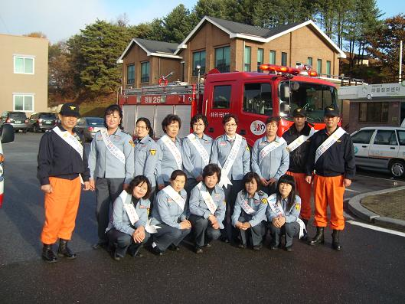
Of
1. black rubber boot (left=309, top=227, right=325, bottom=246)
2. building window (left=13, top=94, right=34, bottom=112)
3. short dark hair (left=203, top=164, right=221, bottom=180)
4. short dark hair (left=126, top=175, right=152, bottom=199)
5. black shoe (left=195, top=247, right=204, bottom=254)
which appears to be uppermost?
building window (left=13, top=94, right=34, bottom=112)

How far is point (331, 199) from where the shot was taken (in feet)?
17.8

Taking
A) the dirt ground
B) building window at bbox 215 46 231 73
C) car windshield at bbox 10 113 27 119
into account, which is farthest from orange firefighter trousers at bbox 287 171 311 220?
car windshield at bbox 10 113 27 119

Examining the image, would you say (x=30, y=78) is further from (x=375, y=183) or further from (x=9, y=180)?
(x=375, y=183)

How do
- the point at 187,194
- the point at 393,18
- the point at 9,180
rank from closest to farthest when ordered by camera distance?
the point at 187,194 < the point at 9,180 < the point at 393,18

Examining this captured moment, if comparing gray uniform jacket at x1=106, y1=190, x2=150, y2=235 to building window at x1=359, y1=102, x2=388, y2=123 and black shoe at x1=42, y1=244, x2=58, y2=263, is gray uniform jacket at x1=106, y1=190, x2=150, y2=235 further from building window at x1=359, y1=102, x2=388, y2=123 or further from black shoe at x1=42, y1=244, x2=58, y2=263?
building window at x1=359, y1=102, x2=388, y2=123

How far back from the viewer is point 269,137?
566cm

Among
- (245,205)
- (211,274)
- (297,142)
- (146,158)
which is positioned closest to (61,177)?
(146,158)

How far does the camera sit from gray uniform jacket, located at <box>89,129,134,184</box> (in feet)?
16.8

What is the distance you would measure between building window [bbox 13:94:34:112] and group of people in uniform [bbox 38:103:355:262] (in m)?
38.2

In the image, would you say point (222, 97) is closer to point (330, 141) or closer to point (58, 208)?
point (330, 141)

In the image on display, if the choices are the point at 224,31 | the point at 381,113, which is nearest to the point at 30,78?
the point at 224,31

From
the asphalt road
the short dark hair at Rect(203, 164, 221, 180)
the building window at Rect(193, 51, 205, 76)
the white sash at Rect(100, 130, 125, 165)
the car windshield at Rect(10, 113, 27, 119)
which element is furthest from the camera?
the building window at Rect(193, 51, 205, 76)

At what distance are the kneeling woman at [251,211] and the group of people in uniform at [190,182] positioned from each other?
0.04ft

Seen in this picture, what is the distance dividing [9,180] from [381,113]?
704 inches
